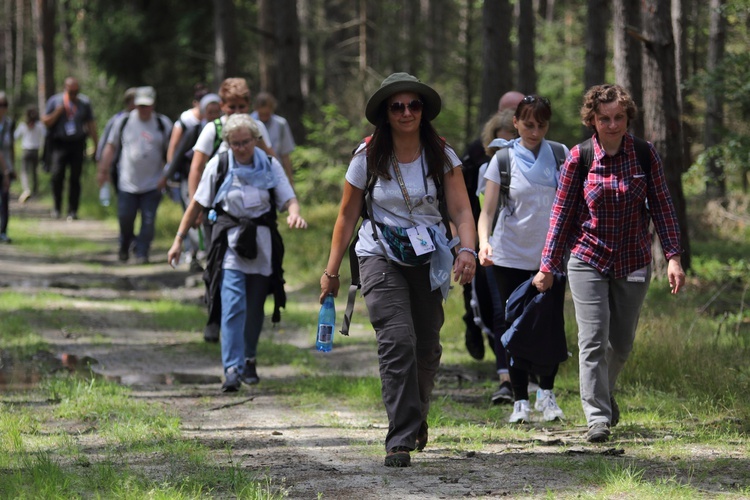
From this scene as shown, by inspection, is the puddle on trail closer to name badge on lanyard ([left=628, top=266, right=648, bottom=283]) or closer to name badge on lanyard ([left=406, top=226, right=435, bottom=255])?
name badge on lanyard ([left=406, top=226, right=435, bottom=255])

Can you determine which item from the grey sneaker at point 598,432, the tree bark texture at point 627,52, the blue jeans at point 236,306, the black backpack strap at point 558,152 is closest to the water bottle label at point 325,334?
the grey sneaker at point 598,432

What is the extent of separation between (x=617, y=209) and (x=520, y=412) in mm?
1567

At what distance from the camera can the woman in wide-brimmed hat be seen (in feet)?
18.9

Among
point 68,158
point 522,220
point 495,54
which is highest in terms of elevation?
point 495,54

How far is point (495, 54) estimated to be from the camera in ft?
53.0

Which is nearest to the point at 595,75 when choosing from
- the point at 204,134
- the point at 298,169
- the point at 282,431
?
the point at 298,169

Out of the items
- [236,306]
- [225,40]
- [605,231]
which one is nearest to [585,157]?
[605,231]

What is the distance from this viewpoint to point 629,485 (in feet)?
16.5

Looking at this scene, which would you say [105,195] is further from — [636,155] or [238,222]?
[636,155]

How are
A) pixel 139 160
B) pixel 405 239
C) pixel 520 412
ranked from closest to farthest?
pixel 405 239
pixel 520 412
pixel 139 160

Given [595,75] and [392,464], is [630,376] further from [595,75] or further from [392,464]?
[595,75]

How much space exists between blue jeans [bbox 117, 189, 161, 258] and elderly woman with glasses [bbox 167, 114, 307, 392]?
652cm

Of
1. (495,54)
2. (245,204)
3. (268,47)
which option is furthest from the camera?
(268,47)

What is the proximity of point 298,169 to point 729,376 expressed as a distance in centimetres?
1243
